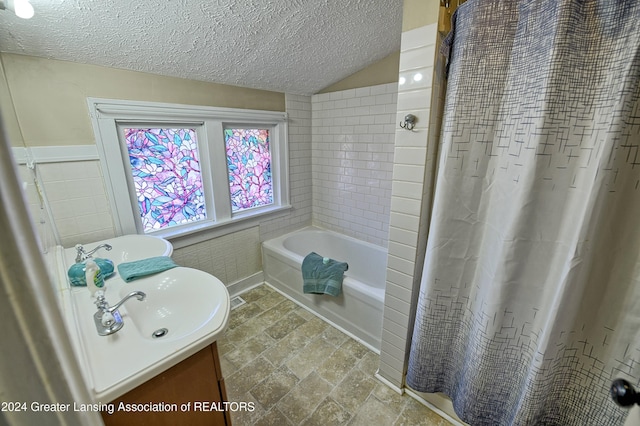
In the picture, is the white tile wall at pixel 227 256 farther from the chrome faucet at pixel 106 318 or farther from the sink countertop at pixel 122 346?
the chrome faucet at pixel 106 318

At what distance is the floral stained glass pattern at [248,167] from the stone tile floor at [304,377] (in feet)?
3.70

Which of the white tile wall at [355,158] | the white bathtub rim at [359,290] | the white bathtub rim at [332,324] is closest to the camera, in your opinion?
the white bathtub rim at [359,290]

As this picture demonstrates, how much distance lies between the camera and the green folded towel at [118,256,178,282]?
49.1 inches

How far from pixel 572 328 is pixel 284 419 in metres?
1.46

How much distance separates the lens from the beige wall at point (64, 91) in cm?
135

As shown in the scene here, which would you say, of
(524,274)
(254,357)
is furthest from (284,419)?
(524,274)

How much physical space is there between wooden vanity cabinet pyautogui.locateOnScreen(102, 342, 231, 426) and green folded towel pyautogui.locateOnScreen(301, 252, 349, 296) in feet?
3.66

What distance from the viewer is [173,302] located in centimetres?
121

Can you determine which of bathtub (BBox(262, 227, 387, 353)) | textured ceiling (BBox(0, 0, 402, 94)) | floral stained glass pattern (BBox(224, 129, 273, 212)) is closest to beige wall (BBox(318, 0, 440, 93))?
textured ceiling (BBox(0, 0, 402, 94))

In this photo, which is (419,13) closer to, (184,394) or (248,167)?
(184,394)

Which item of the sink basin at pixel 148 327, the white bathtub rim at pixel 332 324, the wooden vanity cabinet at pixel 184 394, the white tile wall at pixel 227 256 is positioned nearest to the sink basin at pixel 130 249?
the sink basin at pixel 148 327

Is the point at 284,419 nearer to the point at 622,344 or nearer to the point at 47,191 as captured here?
the point at 622,344

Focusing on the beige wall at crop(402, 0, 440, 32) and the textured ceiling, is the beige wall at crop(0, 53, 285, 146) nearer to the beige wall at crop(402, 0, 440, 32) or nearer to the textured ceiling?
the textured ceiling

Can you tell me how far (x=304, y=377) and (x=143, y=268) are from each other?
122 cm
